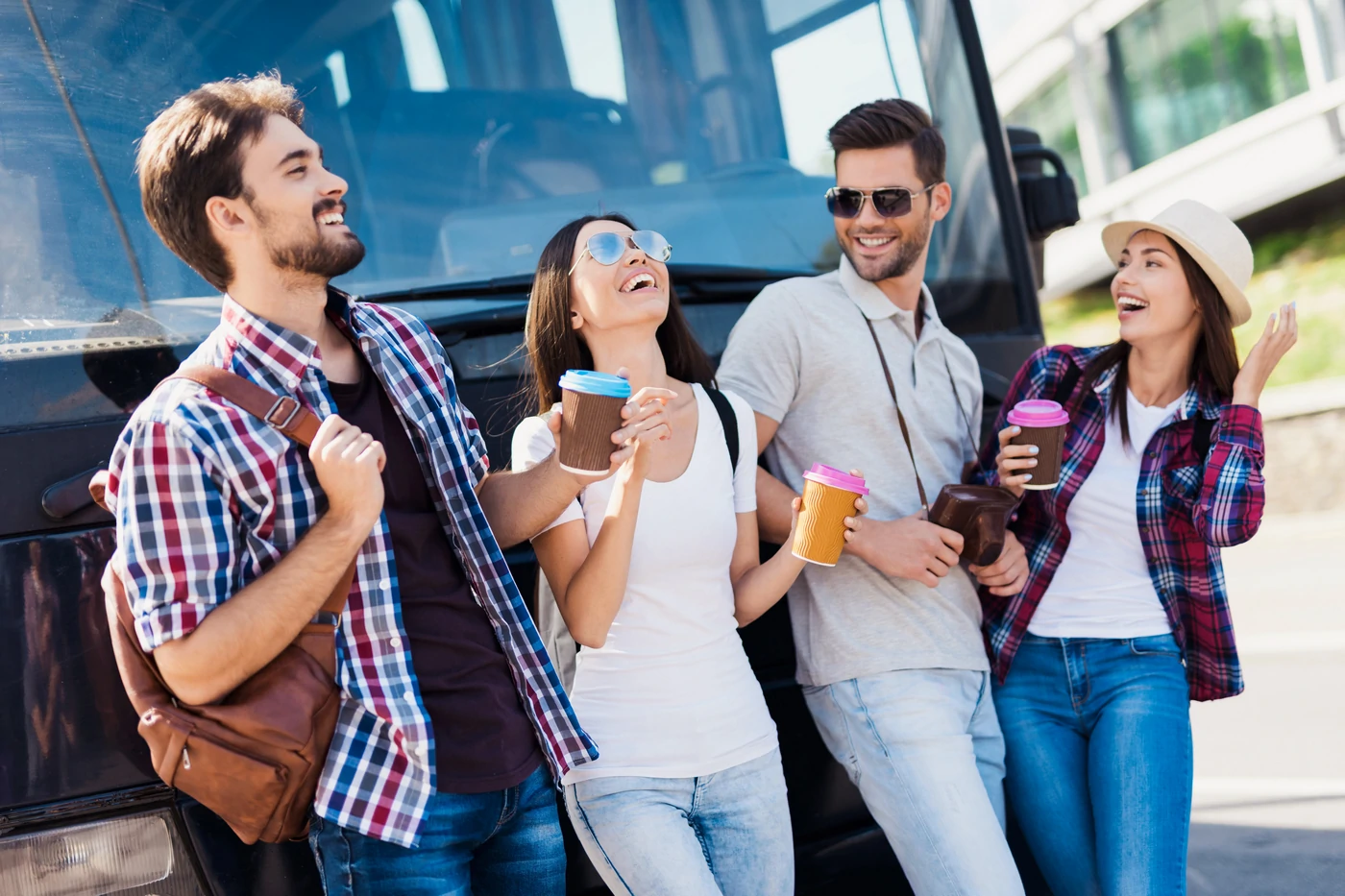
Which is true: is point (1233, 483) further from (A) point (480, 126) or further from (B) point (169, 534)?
(B) point (169, 534)

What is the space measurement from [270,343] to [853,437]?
4.55 ft

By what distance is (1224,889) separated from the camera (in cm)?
402

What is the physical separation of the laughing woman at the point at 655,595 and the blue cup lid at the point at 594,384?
0.06 meters

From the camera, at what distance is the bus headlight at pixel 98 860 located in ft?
7.11

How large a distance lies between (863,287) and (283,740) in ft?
5.72

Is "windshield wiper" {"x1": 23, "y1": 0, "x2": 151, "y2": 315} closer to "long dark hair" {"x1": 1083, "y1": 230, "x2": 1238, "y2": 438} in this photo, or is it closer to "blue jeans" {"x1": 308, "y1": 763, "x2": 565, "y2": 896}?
"blue jeans" {"x1": 308, "y1": 763, "x2": 565, "y2": 896}

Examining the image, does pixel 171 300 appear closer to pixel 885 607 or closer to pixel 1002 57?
pixel 885 607

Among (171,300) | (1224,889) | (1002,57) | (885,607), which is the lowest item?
(1224,889)

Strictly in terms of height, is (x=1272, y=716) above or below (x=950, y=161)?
below

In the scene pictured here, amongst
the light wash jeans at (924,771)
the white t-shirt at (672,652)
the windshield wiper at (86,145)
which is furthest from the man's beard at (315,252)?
the light wash jeans at (924,771)

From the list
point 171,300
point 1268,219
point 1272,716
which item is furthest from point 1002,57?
point 171,300

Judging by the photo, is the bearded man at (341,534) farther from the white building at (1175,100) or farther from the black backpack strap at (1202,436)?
the white building at (1175,100)

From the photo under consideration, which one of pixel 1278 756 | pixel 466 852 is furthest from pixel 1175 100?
pixel 466 852

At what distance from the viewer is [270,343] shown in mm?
1992
